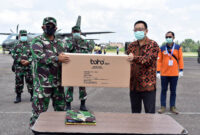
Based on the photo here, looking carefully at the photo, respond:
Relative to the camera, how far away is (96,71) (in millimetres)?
3172

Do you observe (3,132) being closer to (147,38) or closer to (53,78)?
(53,78)

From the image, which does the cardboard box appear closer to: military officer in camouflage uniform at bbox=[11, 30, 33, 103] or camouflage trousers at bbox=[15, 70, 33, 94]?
military officer in camouflage uniform at bbox=[11, 30, 33, 103]

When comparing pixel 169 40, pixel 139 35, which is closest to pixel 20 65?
pixel 169 40

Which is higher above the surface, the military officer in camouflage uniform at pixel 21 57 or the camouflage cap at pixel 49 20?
the camouflage cap at pixel 49 20

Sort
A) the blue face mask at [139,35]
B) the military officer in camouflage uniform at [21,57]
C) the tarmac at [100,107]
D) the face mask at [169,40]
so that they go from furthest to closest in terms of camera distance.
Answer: the military officer in camouflage uniform at [21,57] → the face mask at [169,40] → the tarmac at [100,107] → the blue face mask at [139,35]

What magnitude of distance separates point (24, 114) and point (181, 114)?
400cm

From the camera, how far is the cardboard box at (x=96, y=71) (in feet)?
10.4

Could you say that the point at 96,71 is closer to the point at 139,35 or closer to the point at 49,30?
the point at 139,35

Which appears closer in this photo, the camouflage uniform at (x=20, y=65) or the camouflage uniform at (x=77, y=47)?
the camouflage uniform at (x=77, y=47)

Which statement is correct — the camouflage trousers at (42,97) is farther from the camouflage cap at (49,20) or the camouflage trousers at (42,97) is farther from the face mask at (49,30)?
the camouflage cap at (49,20)

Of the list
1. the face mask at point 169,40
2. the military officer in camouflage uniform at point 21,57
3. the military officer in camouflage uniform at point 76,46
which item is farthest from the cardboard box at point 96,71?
the military officer in camouflage uniform at point 21,57

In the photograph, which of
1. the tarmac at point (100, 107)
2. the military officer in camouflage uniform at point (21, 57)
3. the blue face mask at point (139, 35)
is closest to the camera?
the blue face mask at point (139, 35)

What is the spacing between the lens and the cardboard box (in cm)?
316

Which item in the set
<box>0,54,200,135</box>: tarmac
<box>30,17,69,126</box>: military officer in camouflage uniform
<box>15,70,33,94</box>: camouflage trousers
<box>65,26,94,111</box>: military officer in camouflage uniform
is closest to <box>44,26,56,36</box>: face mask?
<box>30,17,69,126</box>: military officer in camouflage uniform
